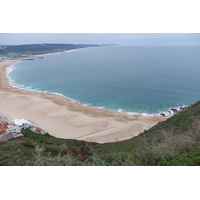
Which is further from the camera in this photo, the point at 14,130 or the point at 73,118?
the point at 73,118

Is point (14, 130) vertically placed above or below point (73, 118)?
above

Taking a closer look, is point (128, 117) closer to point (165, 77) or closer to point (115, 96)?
point (115, 96)

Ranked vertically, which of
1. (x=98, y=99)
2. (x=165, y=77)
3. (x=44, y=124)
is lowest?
(x=44, y=124)

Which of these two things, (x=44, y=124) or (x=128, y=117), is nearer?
(x=44, y=124)

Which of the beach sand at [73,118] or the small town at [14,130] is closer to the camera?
the small town at [14,130]

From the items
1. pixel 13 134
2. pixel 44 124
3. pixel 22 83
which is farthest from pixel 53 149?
pixel 22 83

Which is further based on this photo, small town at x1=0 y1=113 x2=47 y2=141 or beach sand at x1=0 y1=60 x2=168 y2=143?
beach sand at x1=0 y1=60 x2=168 y2=143

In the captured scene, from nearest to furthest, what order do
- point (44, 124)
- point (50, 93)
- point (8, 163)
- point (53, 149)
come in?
point (8, 163), point (53, 149), point (44, 124), point (50, 93)

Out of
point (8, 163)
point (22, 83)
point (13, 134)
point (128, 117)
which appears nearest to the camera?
point (8, 163)
